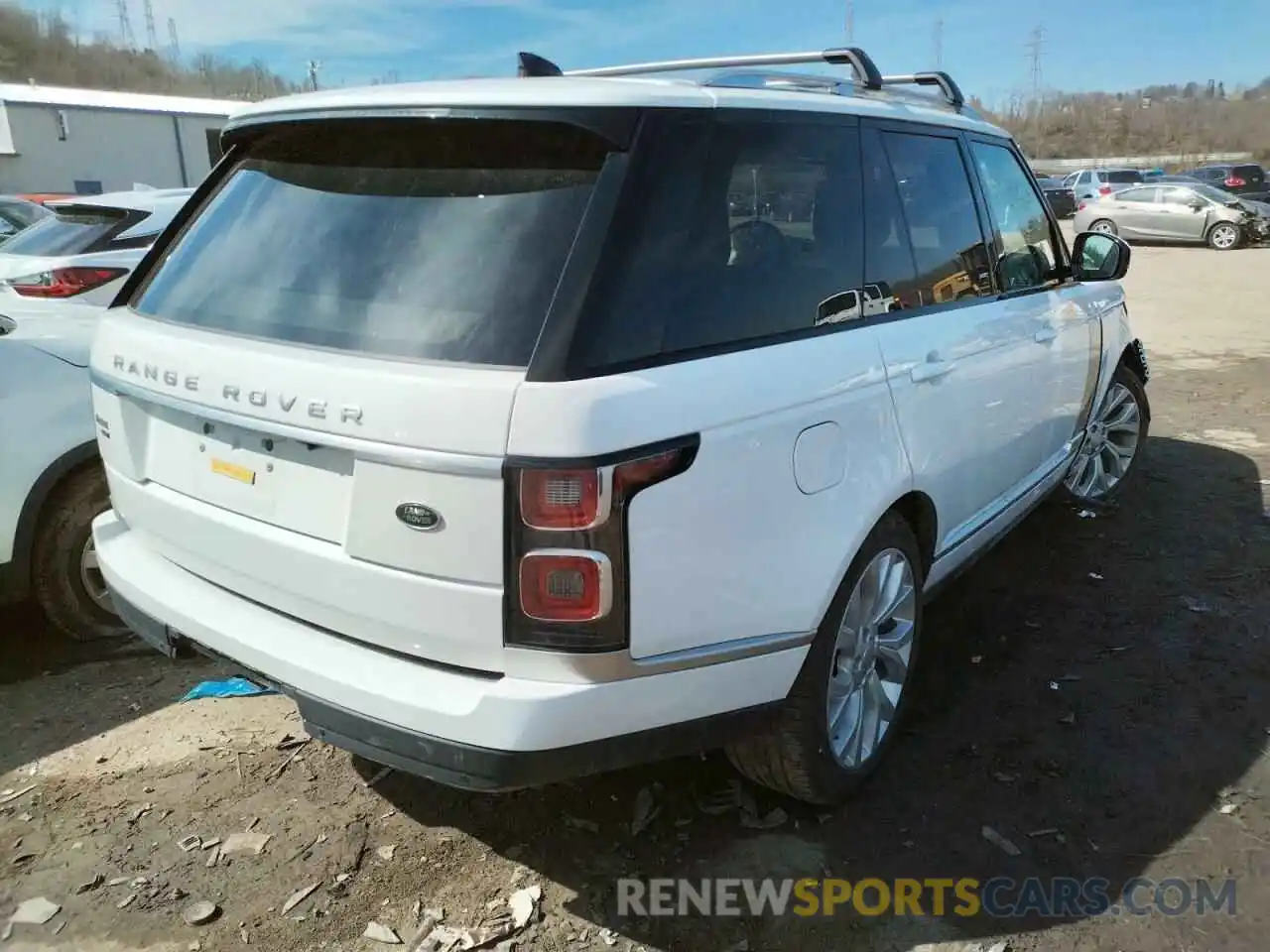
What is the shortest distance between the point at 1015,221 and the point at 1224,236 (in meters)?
22.2

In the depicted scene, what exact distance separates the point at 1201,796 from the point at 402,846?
92.8 inches

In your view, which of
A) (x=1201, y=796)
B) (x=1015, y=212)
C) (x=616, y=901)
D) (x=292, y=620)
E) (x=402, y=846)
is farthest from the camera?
(x=1015, y=212)

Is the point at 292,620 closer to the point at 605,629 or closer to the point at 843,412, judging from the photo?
the point at 605,629

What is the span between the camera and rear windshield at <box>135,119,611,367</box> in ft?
6.64

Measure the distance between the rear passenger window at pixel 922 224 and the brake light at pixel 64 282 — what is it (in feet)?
16.1

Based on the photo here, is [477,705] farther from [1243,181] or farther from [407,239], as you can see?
[1243,181]

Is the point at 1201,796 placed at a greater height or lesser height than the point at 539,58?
lesser

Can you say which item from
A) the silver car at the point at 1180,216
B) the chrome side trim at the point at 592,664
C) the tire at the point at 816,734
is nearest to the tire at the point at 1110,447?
the tire at the point at 816,734

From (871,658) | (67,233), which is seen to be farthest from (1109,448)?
(67,233)

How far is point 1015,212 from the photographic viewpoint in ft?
13.0

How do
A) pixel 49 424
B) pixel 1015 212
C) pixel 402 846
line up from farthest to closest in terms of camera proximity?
pixel 1015 212 < pixel 49 424 < pixel 402 846

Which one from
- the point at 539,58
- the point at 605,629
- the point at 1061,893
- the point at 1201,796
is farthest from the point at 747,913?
the point at 539,58

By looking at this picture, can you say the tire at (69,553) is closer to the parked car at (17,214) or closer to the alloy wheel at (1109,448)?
the alloy wheel at (1109,448)

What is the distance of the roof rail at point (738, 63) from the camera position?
2.73m
